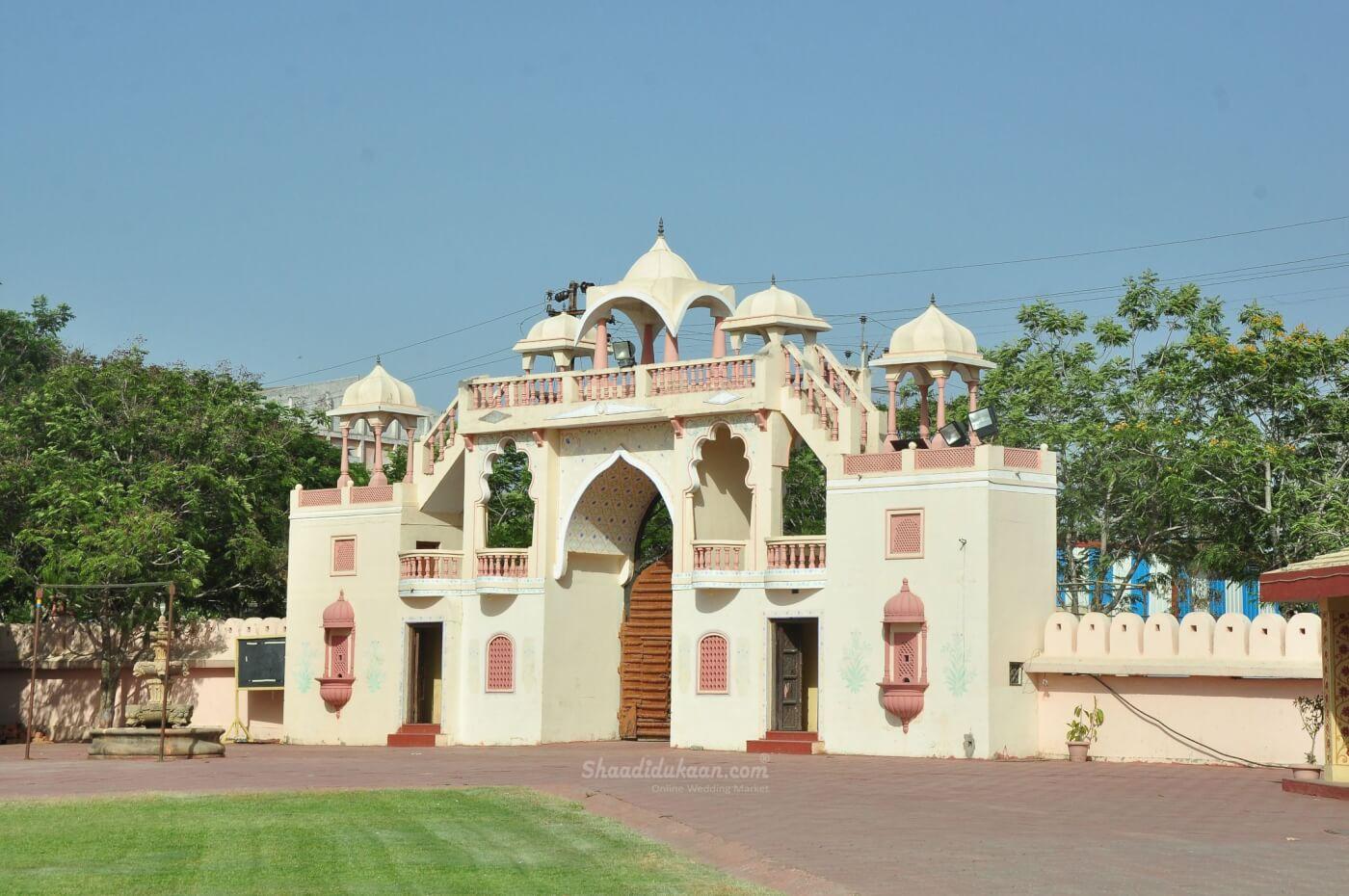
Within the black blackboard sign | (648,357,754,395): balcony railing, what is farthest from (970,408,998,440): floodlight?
the black blackboard sign

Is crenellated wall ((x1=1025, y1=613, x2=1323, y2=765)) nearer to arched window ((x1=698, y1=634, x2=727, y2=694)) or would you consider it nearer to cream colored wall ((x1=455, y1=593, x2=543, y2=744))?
arched window ((x1=698, y1=634, x2=727, y2=694))

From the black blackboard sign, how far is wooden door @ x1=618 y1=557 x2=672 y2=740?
648cm

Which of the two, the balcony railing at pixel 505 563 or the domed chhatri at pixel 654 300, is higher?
the domed chhatri at pixel 654 300

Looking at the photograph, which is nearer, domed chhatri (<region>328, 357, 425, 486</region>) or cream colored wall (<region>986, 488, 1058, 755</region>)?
cream colored wall (<region>986, 488, 1058, 755</region>)

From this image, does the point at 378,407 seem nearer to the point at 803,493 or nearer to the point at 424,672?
the point at 424,672

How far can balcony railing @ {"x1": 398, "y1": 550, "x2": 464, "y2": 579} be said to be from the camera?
1203 inches

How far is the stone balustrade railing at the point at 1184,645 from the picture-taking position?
23.4m

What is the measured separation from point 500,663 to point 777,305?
7.46 meters

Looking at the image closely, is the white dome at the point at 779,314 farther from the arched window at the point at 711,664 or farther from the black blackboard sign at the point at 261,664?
the black blackboard sign at the point at 261,664

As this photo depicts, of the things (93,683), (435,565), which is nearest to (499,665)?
(435,565)

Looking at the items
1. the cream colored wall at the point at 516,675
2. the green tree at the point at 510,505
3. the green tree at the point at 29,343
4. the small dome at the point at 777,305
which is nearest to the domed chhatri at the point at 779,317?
the small dome at the point at 777,305

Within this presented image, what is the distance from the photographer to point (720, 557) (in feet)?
89.9

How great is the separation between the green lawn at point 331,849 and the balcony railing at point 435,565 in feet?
40.2

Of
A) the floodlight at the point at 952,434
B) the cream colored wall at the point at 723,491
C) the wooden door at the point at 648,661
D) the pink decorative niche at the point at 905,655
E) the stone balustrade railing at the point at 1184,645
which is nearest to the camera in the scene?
the stone balustrade railing at the point at 1184,645
